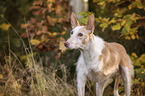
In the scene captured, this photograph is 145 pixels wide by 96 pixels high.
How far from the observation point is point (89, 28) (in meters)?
2.45

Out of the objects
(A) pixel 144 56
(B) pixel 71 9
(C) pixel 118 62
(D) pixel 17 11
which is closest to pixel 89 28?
(C) pixel 118 62

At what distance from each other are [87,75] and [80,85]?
19 cm

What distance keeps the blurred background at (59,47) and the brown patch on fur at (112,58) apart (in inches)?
20.2

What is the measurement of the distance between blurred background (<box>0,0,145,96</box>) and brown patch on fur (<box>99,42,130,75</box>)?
51cm

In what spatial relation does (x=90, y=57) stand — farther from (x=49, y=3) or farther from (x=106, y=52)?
(x=49, y=3)

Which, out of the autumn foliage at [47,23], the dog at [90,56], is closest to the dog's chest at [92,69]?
the dog at [90,56]

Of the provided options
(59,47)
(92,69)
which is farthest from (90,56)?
(59,47)

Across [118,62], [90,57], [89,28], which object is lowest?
[118,62]

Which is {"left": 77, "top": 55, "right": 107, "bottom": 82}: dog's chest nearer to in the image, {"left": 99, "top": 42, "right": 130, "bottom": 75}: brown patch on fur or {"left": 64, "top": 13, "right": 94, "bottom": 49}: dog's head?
{"left": 99, "top": 42, "right": 130, "bottom": 75}: brown patch on fur

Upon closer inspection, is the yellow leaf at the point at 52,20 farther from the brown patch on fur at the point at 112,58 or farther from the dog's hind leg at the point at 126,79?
the dog's hind leg at the point at 126,79

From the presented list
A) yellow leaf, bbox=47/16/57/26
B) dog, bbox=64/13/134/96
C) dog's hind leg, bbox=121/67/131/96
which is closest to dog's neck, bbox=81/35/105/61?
dog, bbox=64/13/134/96

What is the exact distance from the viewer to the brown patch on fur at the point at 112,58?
8.30 feet

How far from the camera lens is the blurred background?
3.34m

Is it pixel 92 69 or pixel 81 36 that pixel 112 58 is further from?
pixel 81 36
